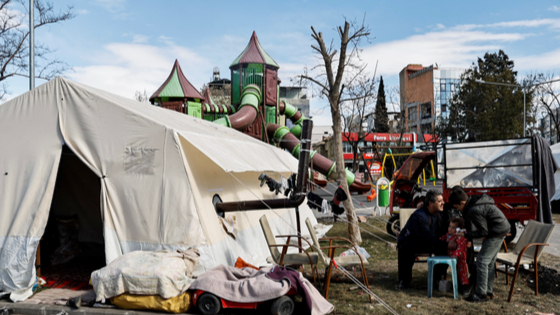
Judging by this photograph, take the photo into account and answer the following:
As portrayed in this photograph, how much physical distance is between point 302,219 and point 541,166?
5.67 metres

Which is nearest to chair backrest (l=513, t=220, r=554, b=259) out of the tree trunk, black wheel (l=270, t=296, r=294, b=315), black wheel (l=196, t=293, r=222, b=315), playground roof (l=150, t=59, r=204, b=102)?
black wheel (l=270, t=296, r=294, b=315)

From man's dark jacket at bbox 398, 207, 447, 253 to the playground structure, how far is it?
43.6ft

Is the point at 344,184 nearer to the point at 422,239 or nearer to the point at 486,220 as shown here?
the point at 422,239

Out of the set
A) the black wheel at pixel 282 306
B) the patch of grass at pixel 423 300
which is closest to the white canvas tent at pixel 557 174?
the patch of grass at pixel 423 300

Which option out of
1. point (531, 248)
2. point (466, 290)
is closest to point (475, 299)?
point (466, 290)

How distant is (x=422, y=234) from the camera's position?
607 cm

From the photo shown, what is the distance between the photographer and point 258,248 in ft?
26.9

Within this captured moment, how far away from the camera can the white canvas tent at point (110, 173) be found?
20.3 feet

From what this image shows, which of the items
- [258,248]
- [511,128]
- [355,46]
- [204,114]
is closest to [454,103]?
[511,128]

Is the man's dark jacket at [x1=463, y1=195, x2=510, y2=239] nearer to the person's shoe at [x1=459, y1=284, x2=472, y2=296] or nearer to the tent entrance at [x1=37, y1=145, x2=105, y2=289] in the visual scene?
the person's shoe at [x1=459, y1=284, x2=472, y2=296]

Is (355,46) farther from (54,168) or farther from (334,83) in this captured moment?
(54,168)

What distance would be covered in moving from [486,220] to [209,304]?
11.9 feet

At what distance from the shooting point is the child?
19.2 feet

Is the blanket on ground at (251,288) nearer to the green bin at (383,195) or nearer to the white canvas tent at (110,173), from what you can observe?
the white canvas tent at (110,173)
